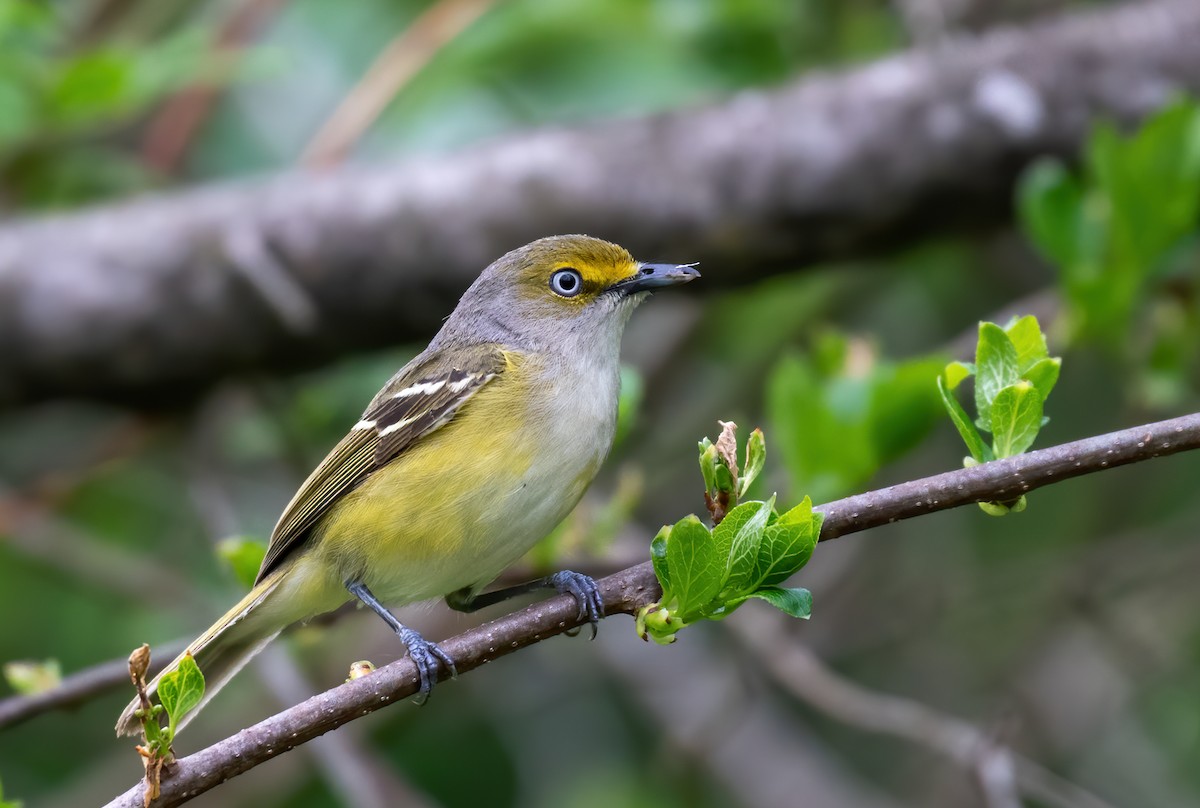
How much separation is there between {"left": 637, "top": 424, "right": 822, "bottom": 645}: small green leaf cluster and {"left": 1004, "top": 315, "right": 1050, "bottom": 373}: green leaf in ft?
1.76

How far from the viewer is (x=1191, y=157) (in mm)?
4016

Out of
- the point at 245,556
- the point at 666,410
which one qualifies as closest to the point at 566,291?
the point at 245,556

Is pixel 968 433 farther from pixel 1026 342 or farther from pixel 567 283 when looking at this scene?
pixel 567 283

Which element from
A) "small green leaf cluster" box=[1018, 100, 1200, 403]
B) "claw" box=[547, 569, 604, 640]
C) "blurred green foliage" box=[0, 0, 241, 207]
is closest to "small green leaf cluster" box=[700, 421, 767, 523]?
"claw" box=[547, 569, 604, 640]

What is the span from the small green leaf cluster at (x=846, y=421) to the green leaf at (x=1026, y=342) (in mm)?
953

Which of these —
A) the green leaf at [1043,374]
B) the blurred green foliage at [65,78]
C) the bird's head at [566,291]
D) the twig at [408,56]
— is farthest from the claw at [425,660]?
the twig at [408,56]

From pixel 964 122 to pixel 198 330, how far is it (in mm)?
2963

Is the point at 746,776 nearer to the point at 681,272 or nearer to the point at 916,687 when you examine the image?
the point at 916,687

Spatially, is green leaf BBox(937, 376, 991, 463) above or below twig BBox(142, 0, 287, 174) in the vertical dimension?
below

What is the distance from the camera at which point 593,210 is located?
502 centimetres

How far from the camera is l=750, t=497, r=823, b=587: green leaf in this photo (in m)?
2.28

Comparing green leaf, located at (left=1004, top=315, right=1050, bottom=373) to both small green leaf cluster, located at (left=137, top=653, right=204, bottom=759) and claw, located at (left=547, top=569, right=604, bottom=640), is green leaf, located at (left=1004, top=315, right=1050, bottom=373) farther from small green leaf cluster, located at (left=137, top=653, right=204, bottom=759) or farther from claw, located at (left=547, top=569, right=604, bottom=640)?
small green leaf cluster, located at (left=137, top=653, right=204, bottom=759)

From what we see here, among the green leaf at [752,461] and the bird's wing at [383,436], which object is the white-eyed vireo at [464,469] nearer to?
the bird's wing at [383,436]

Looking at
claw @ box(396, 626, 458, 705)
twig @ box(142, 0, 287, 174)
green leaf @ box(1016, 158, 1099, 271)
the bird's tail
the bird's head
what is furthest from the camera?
twig @ box(142, 0, 287, 174)
